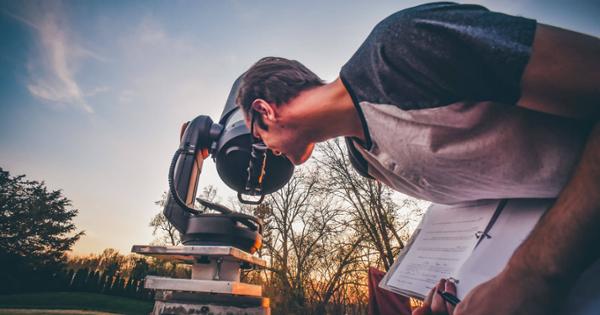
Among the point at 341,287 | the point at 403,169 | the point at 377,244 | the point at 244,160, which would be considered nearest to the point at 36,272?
the point at 341,287

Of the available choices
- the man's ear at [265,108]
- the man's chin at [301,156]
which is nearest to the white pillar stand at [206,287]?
the man's chin at [301,156]

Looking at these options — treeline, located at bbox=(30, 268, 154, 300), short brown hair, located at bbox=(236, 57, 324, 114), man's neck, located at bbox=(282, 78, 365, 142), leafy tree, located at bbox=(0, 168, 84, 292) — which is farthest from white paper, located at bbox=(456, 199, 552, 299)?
leafy tree, located at bbox=(0, 168, 84, 292)

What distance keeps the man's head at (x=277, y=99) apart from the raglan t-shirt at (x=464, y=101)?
0.50m

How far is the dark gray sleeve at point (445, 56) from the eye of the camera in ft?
1.84

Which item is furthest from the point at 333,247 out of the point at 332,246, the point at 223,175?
the point at 223,175

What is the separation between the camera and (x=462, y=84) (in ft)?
2.02

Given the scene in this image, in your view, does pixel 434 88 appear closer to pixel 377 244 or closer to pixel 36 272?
pixel 377 244

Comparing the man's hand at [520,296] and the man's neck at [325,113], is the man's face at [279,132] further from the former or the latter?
the man's hand at [520,296]

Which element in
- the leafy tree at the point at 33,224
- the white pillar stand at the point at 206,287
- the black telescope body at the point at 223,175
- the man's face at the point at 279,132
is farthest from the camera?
the leafy tree at the point at 33,224

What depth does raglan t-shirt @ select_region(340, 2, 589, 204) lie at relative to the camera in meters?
0.58

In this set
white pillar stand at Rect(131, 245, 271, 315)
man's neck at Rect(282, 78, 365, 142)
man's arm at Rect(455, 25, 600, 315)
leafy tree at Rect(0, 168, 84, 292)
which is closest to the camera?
man's arm at Rect(455, 25, 600, 315)

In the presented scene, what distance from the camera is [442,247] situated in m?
0.93

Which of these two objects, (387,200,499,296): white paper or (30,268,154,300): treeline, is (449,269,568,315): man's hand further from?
(30,268,154,300): treeline

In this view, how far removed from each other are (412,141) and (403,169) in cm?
16
